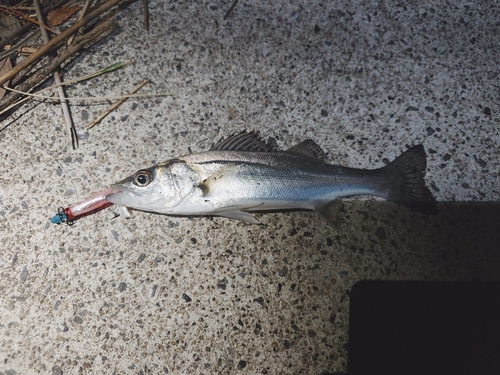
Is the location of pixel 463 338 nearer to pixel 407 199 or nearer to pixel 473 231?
pixel 473 231

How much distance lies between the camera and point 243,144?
2.37m

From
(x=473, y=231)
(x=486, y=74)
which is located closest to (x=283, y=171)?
(x=473, y=231)

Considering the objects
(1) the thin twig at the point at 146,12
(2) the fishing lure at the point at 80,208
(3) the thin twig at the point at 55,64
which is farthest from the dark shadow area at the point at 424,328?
(3) the thin twig at the point at 55,64

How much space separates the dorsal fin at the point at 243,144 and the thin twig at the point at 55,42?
1413 mm

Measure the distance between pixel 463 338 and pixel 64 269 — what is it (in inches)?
109

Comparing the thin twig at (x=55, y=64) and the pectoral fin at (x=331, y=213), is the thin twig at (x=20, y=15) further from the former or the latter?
the pectoral fin at (x=331, y=213)

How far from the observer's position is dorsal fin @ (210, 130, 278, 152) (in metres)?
2.36

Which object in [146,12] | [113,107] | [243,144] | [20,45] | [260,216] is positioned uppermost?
[146,12]

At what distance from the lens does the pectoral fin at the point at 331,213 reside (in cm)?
233

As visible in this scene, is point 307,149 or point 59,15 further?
point 59,15

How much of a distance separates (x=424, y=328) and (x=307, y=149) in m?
1.47

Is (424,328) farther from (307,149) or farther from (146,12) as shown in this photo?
(146,12)

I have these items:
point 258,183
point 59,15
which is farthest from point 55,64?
point 258,183

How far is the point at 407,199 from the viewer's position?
2371 mm
